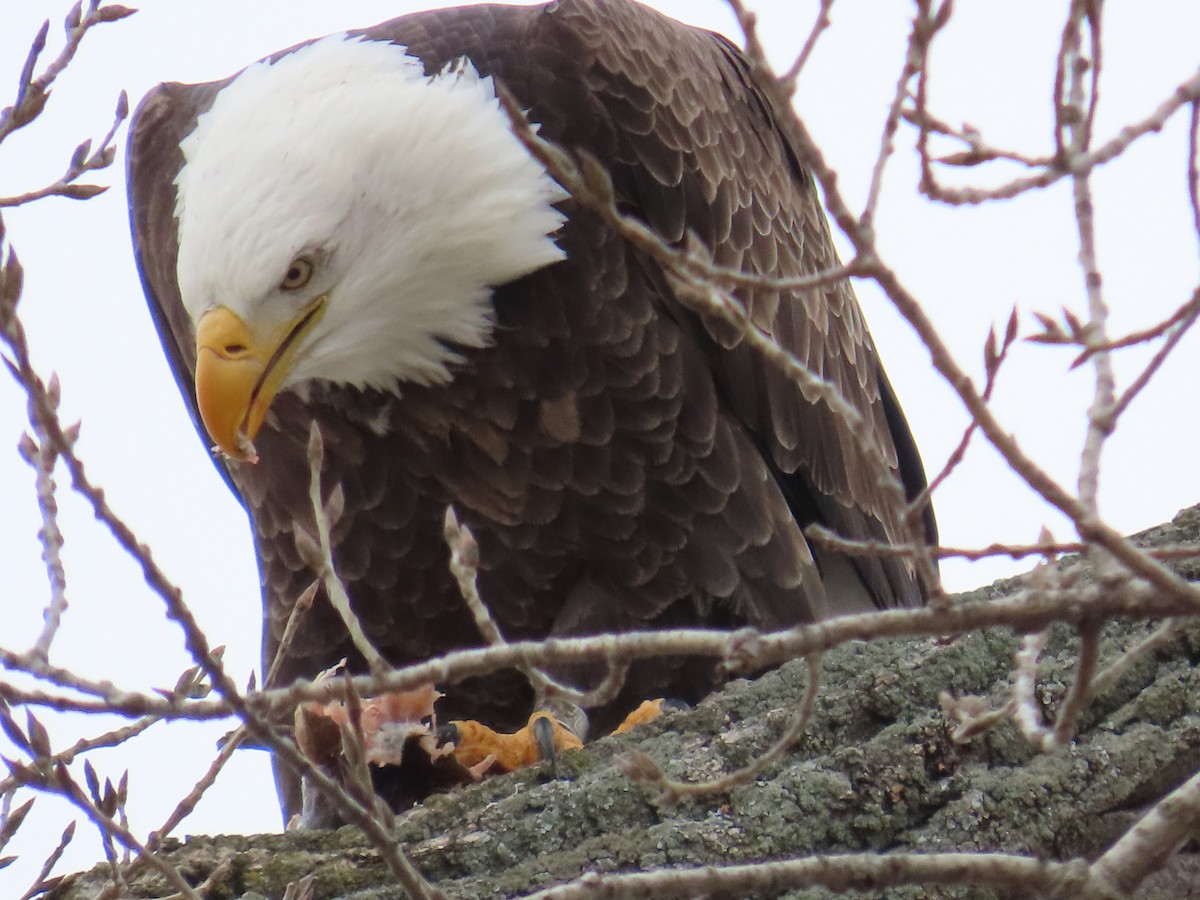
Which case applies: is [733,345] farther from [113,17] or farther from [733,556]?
[113,17]

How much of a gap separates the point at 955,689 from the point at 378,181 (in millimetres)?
1756

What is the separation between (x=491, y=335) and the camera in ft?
12.7

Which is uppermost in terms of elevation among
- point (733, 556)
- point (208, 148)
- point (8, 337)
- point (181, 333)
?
point (208, 148)

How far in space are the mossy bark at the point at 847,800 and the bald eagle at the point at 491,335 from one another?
92cm

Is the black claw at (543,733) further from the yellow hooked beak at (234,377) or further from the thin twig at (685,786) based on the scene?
the thin twig at (685,786)

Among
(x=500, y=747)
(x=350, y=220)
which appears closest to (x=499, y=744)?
(x=500, y=747)

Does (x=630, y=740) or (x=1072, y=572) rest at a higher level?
(x=1072, y=572)

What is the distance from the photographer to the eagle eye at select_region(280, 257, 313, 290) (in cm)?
351

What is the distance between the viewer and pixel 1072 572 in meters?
1.70

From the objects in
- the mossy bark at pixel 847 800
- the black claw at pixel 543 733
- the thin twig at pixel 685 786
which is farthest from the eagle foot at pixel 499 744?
the thin twig at pixel 685 786

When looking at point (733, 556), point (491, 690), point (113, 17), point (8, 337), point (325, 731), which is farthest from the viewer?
point (491, 690)

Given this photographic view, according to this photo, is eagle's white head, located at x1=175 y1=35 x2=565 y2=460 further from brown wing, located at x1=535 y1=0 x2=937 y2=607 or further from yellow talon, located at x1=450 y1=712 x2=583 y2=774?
yellow talon, located at x1=450 y1=712 x2=583 y2=774

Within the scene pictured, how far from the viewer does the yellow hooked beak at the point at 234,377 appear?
333cm

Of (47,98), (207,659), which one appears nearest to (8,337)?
(207,659)
